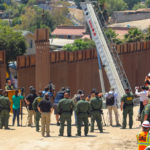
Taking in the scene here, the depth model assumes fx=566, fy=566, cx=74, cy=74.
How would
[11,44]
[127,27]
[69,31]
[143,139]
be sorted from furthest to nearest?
1. [69,31]
2. [127,27]
3. [11,44]
4. [143,139]

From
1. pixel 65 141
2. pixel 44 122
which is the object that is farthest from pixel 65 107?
pixel 65 141

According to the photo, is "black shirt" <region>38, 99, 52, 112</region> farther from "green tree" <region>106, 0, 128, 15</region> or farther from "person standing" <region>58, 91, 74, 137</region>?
"green tree" <region>106, 0, 128, 15</region>

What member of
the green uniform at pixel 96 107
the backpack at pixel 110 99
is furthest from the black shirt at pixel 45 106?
the backpack at pixel 110 99

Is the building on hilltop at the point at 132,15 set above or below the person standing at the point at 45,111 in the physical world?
above

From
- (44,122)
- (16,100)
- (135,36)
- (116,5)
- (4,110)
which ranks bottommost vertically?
(44,122)

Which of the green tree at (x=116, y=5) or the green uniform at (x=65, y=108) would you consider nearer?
the green uniform at (x=65, y=108)

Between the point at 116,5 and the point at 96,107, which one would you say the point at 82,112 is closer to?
the point at 96,107

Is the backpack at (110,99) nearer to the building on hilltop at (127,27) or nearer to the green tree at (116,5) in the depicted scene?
the building on hilltop at (127,27)

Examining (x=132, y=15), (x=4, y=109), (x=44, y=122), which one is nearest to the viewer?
(x=44, y=122)

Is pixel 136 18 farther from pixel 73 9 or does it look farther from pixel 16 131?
pixel 16 131

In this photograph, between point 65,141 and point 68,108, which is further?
point 68,108

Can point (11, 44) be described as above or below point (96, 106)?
above

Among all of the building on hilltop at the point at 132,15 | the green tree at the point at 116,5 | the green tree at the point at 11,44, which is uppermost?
the green tree at the point at 116,5

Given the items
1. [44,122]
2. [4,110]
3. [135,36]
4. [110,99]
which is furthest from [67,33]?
[44,122]
